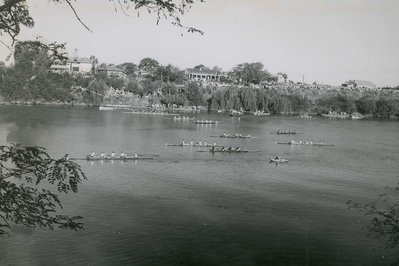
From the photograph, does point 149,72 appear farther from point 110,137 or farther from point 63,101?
point 110,137

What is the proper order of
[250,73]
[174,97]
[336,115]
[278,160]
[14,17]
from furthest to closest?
[250,73], [174,97], [336,115], [278,160], [14,17]

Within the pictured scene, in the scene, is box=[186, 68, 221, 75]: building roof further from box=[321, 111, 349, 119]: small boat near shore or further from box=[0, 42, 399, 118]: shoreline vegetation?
box=[321, 111, 349, 119]: small boat near shore

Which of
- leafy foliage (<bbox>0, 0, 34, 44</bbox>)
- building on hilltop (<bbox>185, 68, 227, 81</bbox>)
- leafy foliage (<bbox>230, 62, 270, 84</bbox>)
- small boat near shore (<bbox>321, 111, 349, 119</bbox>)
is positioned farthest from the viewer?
building on hilltop (<bbox>185, 68, 227, 81</bbox>)

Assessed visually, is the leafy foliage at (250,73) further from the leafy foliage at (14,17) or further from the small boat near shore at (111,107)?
the leafy foliage at (14,17)

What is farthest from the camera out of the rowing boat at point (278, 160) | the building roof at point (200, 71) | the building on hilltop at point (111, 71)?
the building roof at point (200, 71)

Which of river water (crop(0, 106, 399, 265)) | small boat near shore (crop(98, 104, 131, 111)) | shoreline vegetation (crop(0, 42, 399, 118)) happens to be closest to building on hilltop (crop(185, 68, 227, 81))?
shoreline vegetation (crop(0, 42, 399, 118))

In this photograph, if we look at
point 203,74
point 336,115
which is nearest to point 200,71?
point 203,74

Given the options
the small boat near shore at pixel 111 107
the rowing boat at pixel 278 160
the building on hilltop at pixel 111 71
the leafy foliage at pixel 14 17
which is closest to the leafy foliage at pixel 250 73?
the building on hilltop at pixel 111 71

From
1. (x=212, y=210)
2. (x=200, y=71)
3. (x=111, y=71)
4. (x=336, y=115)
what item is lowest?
(x=212, y=210)

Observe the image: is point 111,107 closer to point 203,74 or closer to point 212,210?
point 203,74
